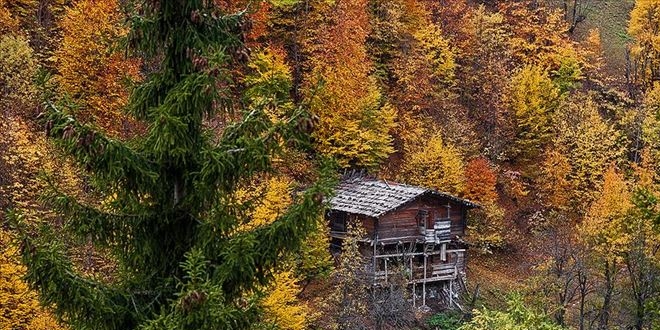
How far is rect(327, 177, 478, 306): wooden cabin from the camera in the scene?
35500 mm

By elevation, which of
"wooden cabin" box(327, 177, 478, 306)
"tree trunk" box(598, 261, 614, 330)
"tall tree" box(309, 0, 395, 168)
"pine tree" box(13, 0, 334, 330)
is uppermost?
"tall tree" box(309, 0, 395, 168)

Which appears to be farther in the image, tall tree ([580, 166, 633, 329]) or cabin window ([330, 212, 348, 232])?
cabin window ([330, 212, 348, 232])

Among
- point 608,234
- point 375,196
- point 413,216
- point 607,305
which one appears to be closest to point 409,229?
point 413,216

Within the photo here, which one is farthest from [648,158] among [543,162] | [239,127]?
[239,127]

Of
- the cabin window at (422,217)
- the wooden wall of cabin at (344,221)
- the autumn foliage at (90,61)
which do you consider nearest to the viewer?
the autumn foliage at (90,61)

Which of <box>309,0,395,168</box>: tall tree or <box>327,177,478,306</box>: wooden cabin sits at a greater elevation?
<box>309,0,395,168</box>: tall tree

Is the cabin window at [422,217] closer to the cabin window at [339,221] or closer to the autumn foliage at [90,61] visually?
the cabin window at [339,221]

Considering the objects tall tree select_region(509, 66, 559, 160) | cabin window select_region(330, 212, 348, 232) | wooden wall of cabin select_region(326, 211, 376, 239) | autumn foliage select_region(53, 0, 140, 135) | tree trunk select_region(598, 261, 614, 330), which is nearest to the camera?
tree trunk select_region(598, 261, 614, 330)

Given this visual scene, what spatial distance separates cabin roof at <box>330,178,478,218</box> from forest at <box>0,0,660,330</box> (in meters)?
2.07

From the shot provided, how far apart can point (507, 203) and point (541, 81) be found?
10593 mm

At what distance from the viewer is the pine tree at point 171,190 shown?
834 cm

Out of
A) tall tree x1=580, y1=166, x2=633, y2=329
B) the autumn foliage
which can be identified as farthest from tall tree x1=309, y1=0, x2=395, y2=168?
tall tree x1=580, y1=166, x2=633, y2=329

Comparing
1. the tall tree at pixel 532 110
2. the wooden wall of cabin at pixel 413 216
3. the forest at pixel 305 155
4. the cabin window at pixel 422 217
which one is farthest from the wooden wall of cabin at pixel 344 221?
the tall tree at pixel 532 110

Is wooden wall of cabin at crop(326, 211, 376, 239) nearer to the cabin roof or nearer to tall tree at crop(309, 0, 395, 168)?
the cabin roof
